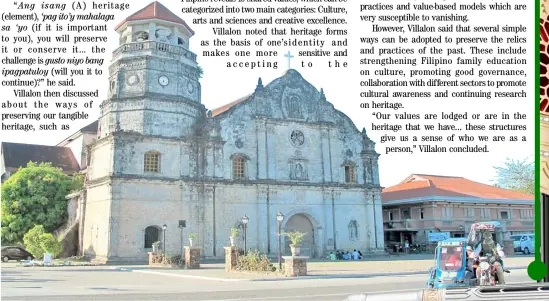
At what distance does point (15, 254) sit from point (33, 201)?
320 cm

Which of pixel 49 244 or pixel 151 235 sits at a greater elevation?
pixel 151 235

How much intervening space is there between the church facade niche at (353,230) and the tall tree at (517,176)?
14.6 m

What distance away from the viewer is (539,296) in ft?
12.9

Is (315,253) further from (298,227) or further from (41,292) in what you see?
(41,292)

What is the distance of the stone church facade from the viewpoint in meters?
21.7

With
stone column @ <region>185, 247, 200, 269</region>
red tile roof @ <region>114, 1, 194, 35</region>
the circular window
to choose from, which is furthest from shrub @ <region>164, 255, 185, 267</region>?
red tile roof @ <region>114, 1, 194, 35</region>

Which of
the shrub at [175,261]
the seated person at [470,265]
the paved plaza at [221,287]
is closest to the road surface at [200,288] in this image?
the paved plaza at [221,287]

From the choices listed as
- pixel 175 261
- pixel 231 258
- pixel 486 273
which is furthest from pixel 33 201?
pixel 486 273

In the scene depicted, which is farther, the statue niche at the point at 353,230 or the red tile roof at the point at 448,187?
the statue niche at the point at 353,230

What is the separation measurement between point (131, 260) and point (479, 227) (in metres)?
15.9

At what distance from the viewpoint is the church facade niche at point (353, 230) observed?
26250 mm

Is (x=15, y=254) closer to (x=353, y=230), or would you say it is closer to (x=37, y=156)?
(x=37, y=156)

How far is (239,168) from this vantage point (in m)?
24.5

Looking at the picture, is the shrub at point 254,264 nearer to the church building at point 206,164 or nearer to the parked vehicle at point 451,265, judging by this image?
the church building at point 206,164
